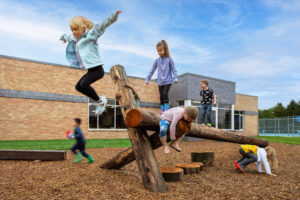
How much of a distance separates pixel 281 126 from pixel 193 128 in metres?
32.4

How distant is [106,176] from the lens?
472 centimetres

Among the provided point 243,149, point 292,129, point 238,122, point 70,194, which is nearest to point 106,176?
point 70,194

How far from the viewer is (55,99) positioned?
49.0ft

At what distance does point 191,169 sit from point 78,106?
38.9 feet

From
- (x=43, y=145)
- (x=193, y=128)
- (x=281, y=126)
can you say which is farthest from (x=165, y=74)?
(x=281, y=126)

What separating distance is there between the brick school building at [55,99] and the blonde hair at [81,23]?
38.6 ft

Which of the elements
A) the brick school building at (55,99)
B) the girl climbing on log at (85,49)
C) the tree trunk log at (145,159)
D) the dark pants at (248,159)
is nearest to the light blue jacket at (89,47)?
the girl climbing on log at (85,49)

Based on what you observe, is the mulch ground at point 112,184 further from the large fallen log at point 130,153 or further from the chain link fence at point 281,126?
Answer: the chain link fence at point 281,126

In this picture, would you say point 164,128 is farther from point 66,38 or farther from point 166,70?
point 166,70

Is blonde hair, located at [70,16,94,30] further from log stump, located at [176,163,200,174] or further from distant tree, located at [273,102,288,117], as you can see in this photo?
distant tree, located at [273,102,288,117]

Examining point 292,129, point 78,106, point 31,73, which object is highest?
point 31,73

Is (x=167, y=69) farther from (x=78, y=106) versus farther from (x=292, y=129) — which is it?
(x=292, y=129)

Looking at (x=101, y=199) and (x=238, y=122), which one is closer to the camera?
(x=101, y=199)

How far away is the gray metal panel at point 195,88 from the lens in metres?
17.1
